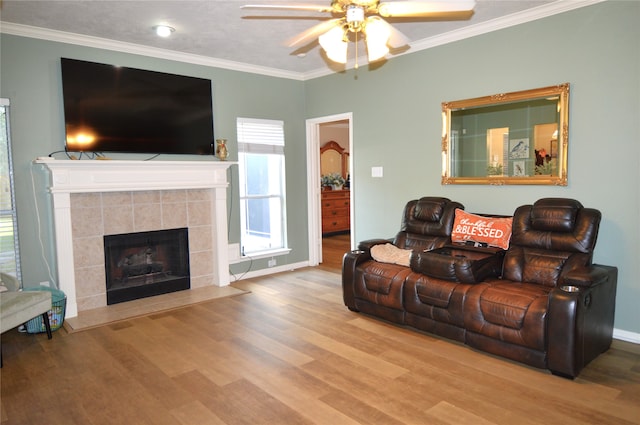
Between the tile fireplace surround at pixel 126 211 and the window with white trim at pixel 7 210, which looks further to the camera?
the tile fireplace surround at pixel 126 211

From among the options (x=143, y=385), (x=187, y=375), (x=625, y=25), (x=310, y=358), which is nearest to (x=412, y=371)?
(x=310, y=358)

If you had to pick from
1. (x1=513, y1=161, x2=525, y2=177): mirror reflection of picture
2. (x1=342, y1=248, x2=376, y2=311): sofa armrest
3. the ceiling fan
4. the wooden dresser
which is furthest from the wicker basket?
the wooden dresser

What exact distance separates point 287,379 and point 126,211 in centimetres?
275

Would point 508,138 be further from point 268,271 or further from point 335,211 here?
point 335,211

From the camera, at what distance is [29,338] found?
11.9ft

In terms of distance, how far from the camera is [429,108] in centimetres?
461

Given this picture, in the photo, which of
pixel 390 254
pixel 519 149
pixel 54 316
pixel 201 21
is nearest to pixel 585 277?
pixel 519 149

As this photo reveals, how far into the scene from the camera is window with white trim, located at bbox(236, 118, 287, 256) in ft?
18.3

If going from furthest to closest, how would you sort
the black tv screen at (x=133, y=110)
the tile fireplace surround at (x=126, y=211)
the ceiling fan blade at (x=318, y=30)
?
the black tv screen at (x=133, y=110), the tile fireplace surround at (x=126, y=211), the ceiling fan blade at (x=318, y=30)

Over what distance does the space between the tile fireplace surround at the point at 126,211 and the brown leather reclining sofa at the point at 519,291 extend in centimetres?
193

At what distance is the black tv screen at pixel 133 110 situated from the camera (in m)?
4.21

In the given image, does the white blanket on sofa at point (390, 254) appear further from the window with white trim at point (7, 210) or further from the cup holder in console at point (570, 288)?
the window with white trim at point (7, 210)

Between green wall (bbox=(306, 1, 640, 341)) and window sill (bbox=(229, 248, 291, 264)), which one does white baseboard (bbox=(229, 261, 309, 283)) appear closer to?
window sill (bbox=(229, 248, 291, 264))

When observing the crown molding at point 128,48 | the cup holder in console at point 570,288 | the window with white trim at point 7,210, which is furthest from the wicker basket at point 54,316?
the cup holder in console at point 570,288
